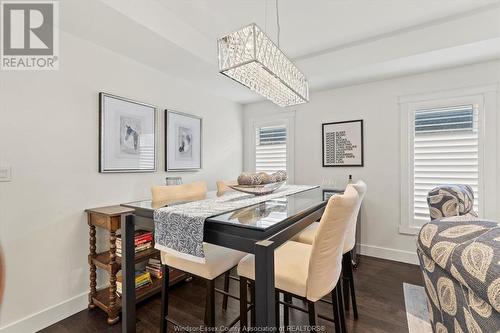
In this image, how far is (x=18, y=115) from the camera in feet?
5.83

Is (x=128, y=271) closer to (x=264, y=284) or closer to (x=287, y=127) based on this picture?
(x=264, y=284)

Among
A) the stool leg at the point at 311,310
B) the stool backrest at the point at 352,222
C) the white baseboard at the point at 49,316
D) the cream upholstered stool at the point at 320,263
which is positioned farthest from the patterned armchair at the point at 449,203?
the white baseboard at the point at 49,316

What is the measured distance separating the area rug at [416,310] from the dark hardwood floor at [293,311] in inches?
1.7

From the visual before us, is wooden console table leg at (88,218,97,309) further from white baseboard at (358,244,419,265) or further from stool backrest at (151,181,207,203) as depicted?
white baseboard at (358,244,419,265)

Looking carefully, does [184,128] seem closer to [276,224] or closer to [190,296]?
[190,296]

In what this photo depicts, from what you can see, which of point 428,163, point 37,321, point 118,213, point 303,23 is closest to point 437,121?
point 428,163

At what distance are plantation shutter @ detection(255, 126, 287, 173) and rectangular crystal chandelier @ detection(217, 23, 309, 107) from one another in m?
1.89

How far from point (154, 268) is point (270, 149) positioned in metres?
2.47

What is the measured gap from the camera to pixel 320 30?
8.32 ft

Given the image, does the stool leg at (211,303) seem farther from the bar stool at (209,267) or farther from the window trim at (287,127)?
the window trim at (287,127)

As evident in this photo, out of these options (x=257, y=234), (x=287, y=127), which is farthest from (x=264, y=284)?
(x=287, y=127)

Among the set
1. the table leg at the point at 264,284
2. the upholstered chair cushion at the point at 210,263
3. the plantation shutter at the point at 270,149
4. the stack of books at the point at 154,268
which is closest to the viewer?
the table leg at the point at 264,284

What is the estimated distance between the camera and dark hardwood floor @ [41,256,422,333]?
1.88 meters

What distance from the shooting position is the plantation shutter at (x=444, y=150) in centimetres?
269
